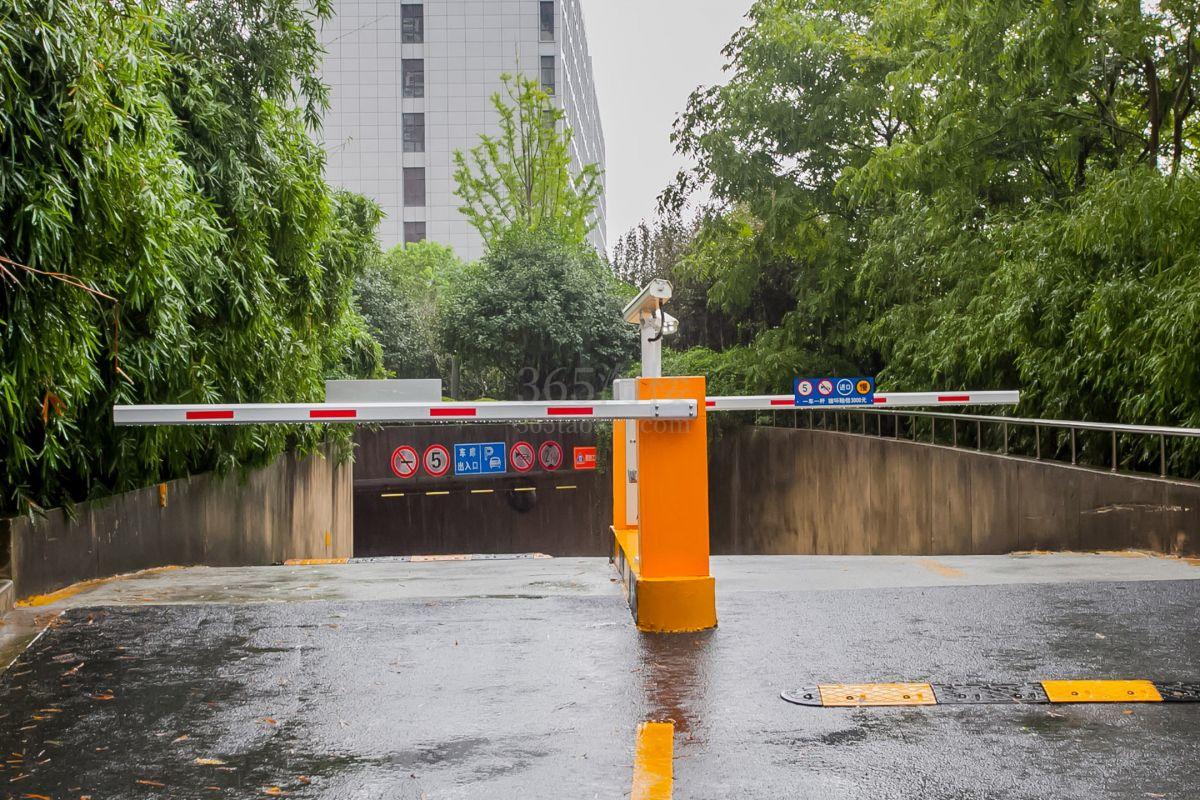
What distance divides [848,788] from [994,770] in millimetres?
565

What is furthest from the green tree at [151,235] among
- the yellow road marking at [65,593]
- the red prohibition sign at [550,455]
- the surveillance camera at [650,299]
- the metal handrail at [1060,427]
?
the red prohibition sign at [550,455]

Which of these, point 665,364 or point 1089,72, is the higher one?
point 1089,72

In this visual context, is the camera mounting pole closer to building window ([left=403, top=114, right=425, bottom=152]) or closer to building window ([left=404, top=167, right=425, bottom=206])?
building window ([left=404, top=167, right=425, bottom=206])

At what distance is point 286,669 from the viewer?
19.4 feet

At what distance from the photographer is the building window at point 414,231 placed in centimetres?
6338

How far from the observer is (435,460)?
3297cm

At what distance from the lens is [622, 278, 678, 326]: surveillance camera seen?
6.84m

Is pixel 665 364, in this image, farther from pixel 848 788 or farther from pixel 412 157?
pixel 412 157

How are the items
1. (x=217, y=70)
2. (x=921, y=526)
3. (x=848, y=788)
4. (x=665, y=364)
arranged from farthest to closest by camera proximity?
(x=665, y=364) < (x=921, y=526) < (x=217, y=70) < (x=848, y=788)

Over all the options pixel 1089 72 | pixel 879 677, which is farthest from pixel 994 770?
pixel 1089 72

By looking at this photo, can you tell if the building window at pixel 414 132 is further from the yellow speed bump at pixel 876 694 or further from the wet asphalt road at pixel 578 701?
the yellow speed bump at pixel 876 694

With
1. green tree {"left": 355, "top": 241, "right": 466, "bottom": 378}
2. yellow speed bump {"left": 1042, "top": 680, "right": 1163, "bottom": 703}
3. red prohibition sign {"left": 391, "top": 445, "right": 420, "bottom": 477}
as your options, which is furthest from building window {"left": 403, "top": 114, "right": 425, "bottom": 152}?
yellow speed bump {"left": 1042, "top": 680, "right": 1163, "bottom": 703}

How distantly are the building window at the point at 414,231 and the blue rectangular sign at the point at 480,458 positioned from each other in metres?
31.7

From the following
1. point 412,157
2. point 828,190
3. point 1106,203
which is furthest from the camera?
point 412,157
